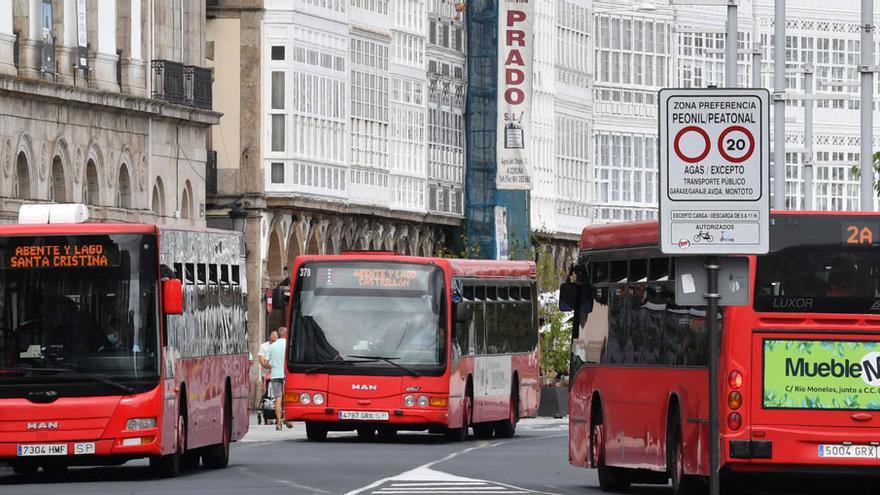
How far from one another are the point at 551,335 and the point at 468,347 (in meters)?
24.3

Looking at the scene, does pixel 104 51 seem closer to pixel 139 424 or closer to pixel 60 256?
pixel 60 256

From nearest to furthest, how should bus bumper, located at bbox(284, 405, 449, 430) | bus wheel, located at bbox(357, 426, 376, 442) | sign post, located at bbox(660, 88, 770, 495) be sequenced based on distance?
sign post, located at bbox(660, 88, 770, 495)
bus bumper, located at bbox(284, 405, 449, 430)
bus wheel, located at bbox(357, 426, 376, 442)

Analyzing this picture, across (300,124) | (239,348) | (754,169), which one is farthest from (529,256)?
(754,169)

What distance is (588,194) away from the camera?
103000mm

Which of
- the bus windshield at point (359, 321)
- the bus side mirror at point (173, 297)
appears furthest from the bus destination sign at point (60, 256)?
the bus windshield at point (359, 321)

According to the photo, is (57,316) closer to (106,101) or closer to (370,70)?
(106,101)

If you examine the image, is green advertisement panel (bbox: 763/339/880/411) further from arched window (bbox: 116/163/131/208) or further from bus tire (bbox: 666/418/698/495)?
arched window (bbox: 116/163/131/208)

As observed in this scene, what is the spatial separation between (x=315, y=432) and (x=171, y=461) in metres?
13.2

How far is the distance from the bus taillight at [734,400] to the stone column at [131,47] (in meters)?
38.5

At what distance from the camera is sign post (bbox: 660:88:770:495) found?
19.1 m

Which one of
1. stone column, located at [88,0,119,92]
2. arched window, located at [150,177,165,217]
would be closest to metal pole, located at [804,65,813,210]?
arched window, located at [150,177,165,217]

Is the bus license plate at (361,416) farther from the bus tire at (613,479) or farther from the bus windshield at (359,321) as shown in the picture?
the bus tire at (613,479)

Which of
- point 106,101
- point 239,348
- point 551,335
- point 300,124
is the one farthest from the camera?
point 300,124

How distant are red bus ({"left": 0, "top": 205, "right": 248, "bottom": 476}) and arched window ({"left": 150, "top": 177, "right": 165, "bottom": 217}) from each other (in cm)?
3310
